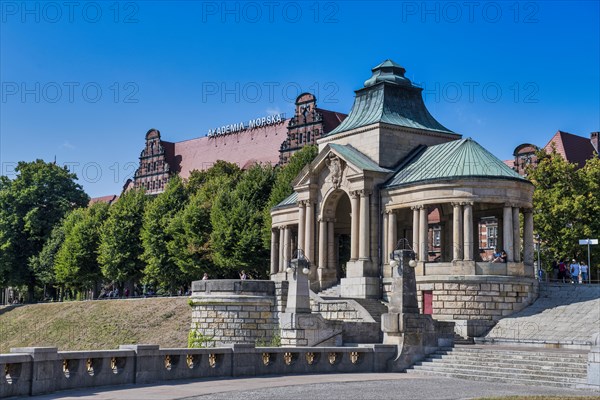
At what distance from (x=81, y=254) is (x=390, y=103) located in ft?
123

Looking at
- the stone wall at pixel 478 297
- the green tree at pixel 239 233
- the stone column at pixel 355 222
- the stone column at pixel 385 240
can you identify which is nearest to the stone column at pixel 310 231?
the stone column at pixel 355 222

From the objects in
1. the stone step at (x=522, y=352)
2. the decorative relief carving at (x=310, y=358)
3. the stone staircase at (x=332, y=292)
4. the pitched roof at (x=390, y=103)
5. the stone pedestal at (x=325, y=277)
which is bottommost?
the decorative relief carving at (x=310, y=358)

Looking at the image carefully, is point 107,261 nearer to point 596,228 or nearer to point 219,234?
point 219,234

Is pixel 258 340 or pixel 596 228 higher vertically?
pixel 596 228

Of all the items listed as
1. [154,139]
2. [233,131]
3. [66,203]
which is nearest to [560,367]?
[66,203]

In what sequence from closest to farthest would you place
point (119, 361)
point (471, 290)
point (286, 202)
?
1. point (119, 361)
2. point (471, 290)
3. point (286, 202)

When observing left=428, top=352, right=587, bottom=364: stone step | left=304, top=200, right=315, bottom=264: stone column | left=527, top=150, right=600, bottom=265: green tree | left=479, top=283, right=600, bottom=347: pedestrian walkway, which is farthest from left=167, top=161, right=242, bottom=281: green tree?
left=428, top=352, right=587, bottom=364: stone step

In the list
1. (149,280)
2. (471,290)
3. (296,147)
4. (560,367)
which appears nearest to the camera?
(560,367)

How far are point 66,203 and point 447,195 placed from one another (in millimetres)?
54554

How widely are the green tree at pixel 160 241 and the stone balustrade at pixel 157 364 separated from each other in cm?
4081

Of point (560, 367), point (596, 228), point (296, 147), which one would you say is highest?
point (296, 147)

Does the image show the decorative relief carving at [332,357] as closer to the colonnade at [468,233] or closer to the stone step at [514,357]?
the stone step at [514,357]

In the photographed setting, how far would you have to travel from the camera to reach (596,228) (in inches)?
2132

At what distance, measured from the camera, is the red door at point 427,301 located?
4188cm
